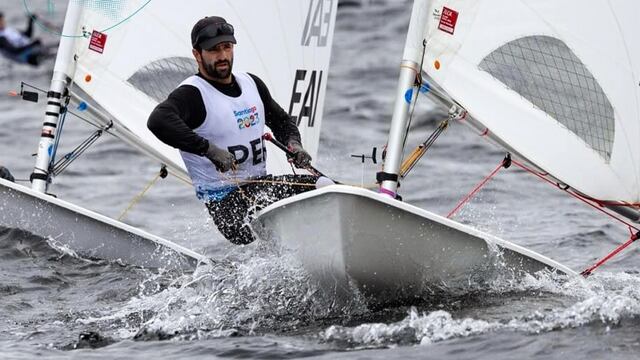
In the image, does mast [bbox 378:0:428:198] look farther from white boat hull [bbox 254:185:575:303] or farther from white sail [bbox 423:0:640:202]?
white boat hull [bbox 254:185:575:303]

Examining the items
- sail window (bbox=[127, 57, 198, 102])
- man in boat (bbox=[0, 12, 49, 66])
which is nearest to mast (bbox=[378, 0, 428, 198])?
sail window (bbox=[127, 57, 198, 102])

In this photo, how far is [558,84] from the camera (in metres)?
5.86

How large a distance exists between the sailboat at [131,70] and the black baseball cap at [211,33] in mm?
1361

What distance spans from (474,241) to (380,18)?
52.7 ft

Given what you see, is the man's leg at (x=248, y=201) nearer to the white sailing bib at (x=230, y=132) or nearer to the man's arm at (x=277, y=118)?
the white sailing bib at (x=230, y=132)

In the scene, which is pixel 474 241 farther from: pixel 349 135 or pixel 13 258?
pixel 349 135

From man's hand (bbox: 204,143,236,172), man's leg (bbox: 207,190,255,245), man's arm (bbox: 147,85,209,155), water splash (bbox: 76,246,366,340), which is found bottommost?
water splash (bbox: 76,246,366,340)

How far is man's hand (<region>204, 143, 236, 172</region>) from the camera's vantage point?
216 inches

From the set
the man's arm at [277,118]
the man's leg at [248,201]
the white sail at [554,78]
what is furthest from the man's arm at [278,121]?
the white sail at [554,78]

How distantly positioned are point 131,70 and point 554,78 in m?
2.53

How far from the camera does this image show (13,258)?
702cm

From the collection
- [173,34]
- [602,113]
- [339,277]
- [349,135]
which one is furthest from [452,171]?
[339,277]

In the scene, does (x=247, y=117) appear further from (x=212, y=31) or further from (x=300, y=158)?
(x=212, y=31)

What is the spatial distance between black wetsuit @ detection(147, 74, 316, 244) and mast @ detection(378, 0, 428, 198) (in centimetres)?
39
